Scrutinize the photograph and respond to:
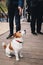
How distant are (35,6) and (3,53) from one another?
181 cm

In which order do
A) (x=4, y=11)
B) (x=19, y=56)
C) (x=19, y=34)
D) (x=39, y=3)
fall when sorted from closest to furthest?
1. (x=19, y=34)
2. (x=19, y=56)
3. (x=39, y=3)
4. (x=4, y=11)

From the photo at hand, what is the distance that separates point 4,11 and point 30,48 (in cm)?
638

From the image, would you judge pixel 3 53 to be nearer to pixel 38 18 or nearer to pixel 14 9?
pixel 14 9

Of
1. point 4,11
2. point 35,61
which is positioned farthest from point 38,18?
point 4,11

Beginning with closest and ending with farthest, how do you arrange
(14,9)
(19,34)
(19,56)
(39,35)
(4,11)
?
(19,34) → (19,56) → (14,9) → (39,35) → (4,11)

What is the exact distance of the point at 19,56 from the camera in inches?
118

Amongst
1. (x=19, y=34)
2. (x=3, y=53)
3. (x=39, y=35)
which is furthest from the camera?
(x=39, y=35)

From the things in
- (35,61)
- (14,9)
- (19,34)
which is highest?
(14,9)

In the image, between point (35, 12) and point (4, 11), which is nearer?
point (35, 12)

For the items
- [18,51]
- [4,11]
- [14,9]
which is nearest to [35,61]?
[18,51]

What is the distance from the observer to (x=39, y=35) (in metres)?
5.02

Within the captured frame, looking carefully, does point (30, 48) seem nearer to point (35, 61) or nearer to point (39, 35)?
point (35, 61)

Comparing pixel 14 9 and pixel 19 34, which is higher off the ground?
pixel 14 9

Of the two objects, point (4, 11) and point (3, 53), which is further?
point (4, 11)
